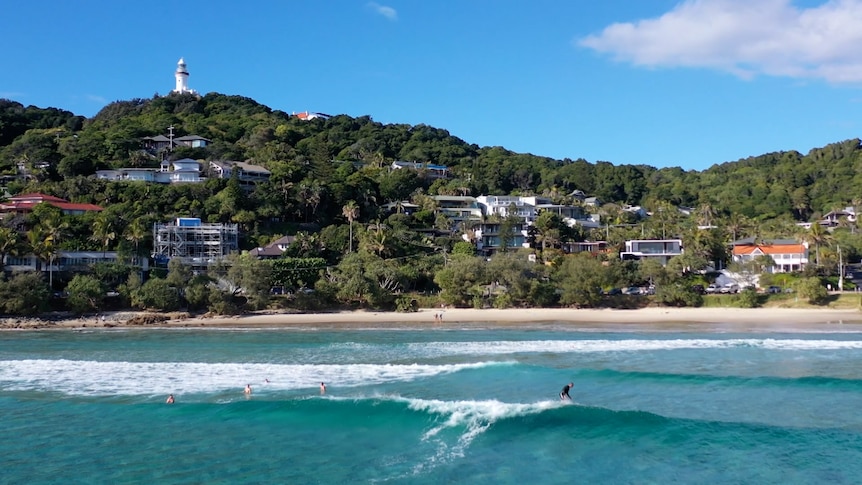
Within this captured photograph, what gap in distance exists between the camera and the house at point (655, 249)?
64688 mm

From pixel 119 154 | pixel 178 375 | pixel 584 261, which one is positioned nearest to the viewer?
pixel 178 375

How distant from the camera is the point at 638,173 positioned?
123 meters

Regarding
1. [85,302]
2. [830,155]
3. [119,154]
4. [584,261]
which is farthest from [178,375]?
[830,155]

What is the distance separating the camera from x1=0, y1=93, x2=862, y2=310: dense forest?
57594 mm

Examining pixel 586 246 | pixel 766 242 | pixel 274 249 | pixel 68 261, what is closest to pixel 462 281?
pixel 274 249

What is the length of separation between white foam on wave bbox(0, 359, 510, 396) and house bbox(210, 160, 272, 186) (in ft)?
162

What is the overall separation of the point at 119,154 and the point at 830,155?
112m

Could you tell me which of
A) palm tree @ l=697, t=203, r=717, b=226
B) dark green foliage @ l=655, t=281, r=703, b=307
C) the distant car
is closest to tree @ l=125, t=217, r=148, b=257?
dark green foliage @ l=655, t=281, r=703, b=307

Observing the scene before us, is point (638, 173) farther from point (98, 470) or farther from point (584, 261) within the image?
point (98, 470)

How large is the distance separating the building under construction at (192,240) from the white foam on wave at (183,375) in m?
31.4

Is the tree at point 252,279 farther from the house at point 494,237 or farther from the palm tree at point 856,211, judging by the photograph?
the palm tree at point 856,211

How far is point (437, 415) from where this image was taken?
18141 mm

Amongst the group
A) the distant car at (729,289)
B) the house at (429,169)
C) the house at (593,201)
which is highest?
the house at (429,169)

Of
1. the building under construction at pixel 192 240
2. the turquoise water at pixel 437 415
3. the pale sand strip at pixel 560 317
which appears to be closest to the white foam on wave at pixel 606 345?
the turquoise water at pixel 437 415
